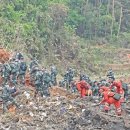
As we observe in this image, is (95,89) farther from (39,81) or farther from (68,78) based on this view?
(39,81)

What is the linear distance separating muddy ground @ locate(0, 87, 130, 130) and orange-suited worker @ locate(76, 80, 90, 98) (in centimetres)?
125

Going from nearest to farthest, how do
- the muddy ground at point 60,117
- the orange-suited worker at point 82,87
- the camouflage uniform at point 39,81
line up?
the muddy ground at point 60,117
the camouflage uniform at point 39,81
the orange-suited worker at point 82,87

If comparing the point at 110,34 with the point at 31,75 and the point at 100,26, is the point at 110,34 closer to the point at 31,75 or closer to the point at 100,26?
the point at 100,26

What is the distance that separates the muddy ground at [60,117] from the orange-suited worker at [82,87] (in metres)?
1.25

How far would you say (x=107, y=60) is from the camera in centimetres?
4553

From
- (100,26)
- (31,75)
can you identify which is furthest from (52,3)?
(31,75)

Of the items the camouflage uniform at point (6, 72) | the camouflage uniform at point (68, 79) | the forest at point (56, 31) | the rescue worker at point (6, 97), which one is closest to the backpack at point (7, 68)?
the camouflage uniform at point (6, 72)

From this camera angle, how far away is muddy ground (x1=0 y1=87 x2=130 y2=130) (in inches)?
696

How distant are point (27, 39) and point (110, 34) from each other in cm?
1945

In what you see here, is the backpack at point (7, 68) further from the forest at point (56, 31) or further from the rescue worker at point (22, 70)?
the forest at point (56, 31)

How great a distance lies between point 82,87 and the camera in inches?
864

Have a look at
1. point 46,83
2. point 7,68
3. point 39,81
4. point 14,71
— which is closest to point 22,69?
point 14,71

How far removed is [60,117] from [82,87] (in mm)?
3759

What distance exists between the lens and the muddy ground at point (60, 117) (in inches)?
696
